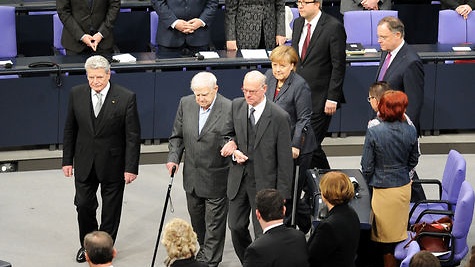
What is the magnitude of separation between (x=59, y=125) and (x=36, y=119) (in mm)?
261

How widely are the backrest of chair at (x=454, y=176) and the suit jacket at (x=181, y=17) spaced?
4.16 m

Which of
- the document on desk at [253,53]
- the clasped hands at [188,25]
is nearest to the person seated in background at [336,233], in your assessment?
the document on desk at [253,53]

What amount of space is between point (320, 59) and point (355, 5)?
355cm

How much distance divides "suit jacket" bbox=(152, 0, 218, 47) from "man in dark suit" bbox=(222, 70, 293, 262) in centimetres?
374

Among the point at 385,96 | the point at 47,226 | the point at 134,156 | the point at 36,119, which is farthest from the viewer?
the point at 36,119

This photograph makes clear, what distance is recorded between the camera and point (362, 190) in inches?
364

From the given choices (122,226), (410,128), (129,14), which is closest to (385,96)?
(410,128)

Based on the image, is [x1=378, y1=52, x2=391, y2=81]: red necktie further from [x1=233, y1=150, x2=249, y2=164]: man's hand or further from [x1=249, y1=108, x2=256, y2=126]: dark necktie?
[x1=233, y1=150, x2=249, y2=164]: man's hand

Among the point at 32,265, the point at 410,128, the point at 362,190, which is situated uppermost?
the point at 410,128

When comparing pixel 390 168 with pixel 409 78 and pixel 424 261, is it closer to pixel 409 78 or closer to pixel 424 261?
pixel 409 78

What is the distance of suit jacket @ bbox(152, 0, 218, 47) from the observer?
12.6 m

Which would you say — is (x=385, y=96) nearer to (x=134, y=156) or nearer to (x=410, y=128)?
(x=410, y=128)

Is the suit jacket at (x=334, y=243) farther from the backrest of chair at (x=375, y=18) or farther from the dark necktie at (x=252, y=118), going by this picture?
the backrest of chair at (x=375, y=18)

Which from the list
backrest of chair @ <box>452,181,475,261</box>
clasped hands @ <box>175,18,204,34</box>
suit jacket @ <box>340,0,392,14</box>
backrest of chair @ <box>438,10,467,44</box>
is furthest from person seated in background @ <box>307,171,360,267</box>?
suit jacket @ <box>340,0,392,14</box>
